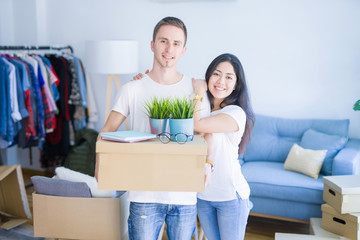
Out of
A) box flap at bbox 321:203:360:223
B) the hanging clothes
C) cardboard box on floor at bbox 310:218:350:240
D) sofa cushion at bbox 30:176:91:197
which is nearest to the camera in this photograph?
sofa cushion at bbox 30:176:91:197

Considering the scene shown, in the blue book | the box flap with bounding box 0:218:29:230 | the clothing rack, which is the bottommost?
the box flap with bounding box 0:218:29:230

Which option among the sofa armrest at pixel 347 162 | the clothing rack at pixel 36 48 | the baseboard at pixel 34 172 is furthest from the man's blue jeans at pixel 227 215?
the baseboard at pixel 34 172

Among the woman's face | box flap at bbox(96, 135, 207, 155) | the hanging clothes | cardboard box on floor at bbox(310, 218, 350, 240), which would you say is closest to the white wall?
the hanging clothes

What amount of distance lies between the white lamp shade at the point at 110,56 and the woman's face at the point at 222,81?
1.83 m

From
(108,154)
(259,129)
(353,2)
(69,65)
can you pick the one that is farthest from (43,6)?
(108,154)

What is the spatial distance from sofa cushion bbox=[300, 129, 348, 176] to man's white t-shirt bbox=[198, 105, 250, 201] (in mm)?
1632

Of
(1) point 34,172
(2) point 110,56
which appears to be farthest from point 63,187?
(1) point 34,172

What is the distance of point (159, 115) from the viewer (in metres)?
1.45

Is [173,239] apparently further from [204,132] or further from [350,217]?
[350,217]

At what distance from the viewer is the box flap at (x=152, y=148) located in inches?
52.3

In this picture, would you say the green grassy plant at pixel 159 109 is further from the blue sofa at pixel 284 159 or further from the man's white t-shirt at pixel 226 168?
the blue sofa at pixel 284 159

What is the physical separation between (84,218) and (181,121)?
3.29 ft

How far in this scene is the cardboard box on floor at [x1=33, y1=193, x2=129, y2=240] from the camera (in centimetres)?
205

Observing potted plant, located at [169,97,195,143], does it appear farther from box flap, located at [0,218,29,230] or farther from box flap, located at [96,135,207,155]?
box flap, located at [0,218,29,230]
